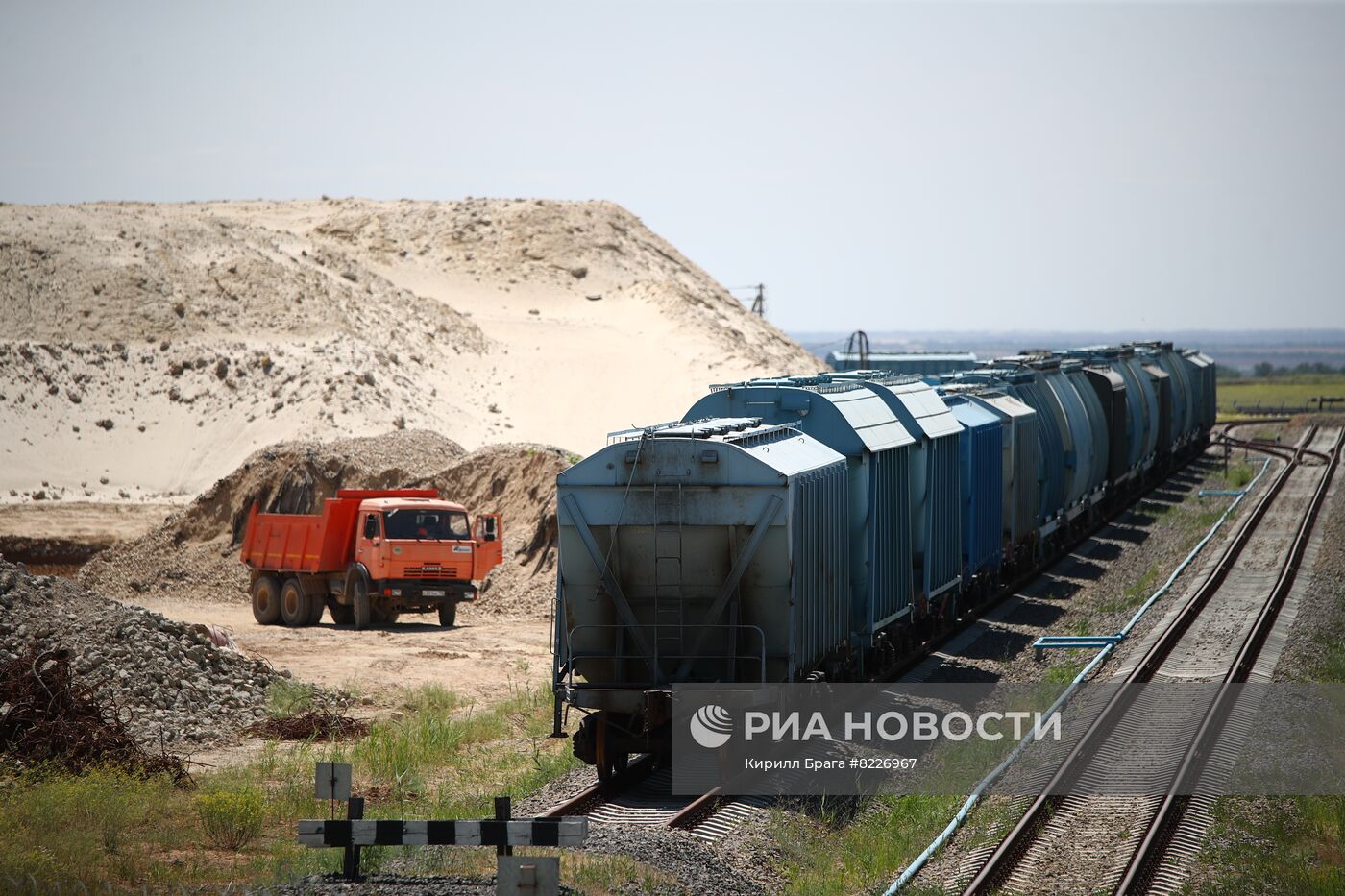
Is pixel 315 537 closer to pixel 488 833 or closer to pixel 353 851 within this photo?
pixel 353 851

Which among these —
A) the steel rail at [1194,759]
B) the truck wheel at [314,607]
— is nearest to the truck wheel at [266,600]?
the truck wheel at [314,607]

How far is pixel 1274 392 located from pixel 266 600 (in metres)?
131

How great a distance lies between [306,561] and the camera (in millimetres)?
29531

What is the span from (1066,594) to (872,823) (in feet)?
55.5

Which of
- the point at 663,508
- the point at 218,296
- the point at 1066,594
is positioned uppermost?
the point at 218,296

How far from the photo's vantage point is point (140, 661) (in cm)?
1838

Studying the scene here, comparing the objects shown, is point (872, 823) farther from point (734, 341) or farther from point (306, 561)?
point (734, 341)

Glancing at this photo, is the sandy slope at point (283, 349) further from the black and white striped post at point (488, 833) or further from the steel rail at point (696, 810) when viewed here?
the black and white striped post at point (488, 833)

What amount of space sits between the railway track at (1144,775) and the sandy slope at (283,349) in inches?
1456

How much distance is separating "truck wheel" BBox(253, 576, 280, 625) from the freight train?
13.7m

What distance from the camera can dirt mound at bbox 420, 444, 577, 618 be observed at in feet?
104

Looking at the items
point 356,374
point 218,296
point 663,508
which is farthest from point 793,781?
point 218,296

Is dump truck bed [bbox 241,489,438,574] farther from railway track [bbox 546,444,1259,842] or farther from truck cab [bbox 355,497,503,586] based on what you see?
railway track [bbox 546,444,1259,842]

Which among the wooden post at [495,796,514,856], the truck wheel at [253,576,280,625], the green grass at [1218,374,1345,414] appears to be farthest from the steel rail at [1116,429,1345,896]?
the green grass at [1218,374,1345,414]
